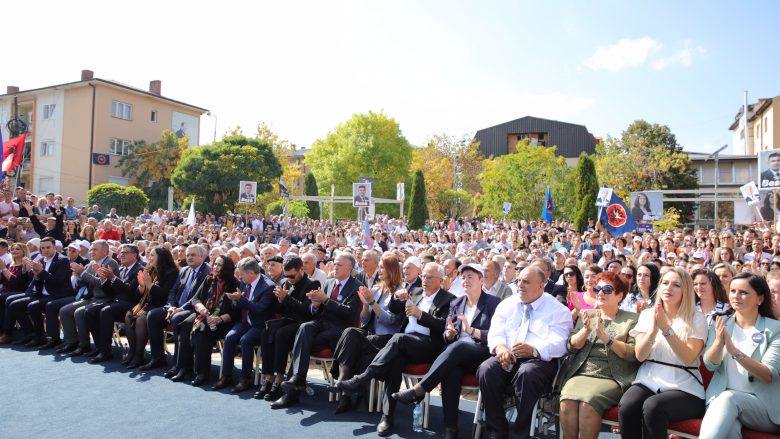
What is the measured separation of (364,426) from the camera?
16.5ft

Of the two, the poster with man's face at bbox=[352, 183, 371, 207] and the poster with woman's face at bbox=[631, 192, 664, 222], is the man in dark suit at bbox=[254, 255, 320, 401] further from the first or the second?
the poster with woman's face at bbox=[631, 192, 664, 222]

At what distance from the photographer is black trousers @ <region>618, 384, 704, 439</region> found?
3.65 meters

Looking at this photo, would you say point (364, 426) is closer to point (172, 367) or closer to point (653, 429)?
point (653, 429)

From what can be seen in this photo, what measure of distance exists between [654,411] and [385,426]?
2.16m

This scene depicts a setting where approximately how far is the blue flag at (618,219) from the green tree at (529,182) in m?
14.5

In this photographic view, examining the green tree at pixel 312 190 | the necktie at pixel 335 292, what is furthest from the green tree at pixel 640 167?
the necktie at pixel 335 292

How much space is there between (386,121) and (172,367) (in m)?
37.3

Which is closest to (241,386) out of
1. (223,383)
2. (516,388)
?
(223,383)

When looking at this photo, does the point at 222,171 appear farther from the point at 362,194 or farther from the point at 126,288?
the point at 126,288

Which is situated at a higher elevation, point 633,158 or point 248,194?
point 633,158

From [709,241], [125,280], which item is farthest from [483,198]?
[125,280]

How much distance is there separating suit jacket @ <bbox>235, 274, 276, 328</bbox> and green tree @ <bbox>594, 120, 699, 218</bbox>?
29.7m

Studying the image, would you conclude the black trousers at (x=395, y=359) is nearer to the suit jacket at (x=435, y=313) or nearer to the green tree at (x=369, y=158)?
the suit jacket at (x=435, y=313)

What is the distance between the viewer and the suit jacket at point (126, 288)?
7.26m
